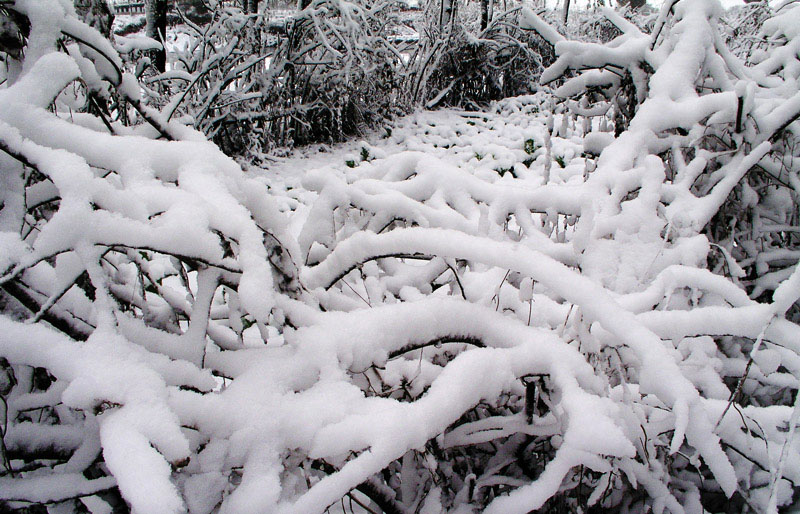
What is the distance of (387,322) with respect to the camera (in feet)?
2.89

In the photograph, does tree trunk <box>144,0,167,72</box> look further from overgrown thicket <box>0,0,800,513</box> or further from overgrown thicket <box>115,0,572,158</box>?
overgrown thicket <box>0,0,800,513</box>

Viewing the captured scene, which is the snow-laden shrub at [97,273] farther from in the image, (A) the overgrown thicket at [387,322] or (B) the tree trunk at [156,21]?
(B) the tree trunk at [156,21]

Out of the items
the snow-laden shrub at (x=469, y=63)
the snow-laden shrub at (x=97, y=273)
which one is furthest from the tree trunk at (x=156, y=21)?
the snow-laden shrub at (x=97, y=273)

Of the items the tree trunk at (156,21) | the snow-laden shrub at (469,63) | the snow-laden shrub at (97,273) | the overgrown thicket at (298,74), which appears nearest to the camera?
the snow-laden shrub at (97,273)

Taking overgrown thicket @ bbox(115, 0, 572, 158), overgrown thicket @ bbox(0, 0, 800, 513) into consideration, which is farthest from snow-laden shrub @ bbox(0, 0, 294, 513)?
overgrown thicket @ bbox(115, 0, 572, 158)

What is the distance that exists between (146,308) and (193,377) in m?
0.34

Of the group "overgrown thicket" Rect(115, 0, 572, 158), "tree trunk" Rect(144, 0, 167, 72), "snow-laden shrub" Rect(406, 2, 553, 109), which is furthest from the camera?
"snow-laden shrub" Rect(406, 2, 553, 109)

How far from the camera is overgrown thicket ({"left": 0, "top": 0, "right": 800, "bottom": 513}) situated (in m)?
0.69

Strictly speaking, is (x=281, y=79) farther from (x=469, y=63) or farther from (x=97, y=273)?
(x=97, y=273)

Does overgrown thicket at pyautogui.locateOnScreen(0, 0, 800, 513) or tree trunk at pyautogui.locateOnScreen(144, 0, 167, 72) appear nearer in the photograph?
overgrown thicket at pyautogui.locateOnScreen(0, 0, 800, 513)

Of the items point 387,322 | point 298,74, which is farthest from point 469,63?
point 387,322

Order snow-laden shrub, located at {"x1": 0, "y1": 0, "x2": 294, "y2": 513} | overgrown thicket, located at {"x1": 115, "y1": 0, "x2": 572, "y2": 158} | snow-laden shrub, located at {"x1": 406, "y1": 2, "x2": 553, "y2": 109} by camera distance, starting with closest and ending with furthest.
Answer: snow-laden shrub, located at {"x1": 0, "y1": 0, "x2": 294, "y2": 513}, overgrown thicket, located at {"x1": 115, "y1": 0, "x2": 572, "y2": 158}, snow-laden shrub, located at {"x1": 406, "y1": 2, "x2": 553, "y2": 109}

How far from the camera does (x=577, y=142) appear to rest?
5.20 meters

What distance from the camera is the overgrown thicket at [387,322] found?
0.69 m
